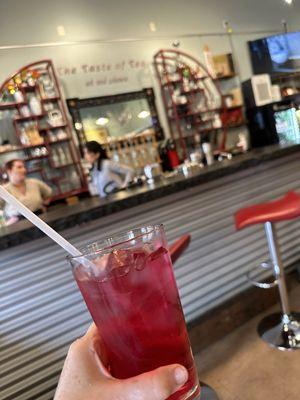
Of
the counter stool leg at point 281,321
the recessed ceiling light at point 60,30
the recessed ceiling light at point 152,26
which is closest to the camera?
the counter stool leg at point 281,321

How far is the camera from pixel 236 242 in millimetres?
2797

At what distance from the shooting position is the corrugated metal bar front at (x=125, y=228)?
6.56 feet

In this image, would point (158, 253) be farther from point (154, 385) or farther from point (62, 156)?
point (62, 156)

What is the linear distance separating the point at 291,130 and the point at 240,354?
247 centimetres

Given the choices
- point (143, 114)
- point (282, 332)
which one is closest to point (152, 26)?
point (143, 114)

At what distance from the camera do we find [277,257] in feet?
7.64

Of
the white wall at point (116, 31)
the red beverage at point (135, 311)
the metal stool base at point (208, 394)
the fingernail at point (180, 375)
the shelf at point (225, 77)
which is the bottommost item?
→ the metal stool base at point (208, 394)

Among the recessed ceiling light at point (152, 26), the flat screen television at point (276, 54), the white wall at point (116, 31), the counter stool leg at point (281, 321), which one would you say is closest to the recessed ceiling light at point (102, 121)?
the white wall at point (116, 31)

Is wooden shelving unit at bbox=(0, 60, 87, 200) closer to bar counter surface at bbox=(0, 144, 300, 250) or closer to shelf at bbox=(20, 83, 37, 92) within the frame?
shelf at bbox=(20, 83, 37, 92)

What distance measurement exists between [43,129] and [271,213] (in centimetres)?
399

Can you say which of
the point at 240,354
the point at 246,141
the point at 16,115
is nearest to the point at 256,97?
the point at 246,141

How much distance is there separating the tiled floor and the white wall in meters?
4.49

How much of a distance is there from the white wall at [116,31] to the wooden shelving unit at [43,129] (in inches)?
11.6

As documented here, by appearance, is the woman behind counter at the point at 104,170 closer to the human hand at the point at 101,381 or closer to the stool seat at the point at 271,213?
the stool seat at the point at 271,213
